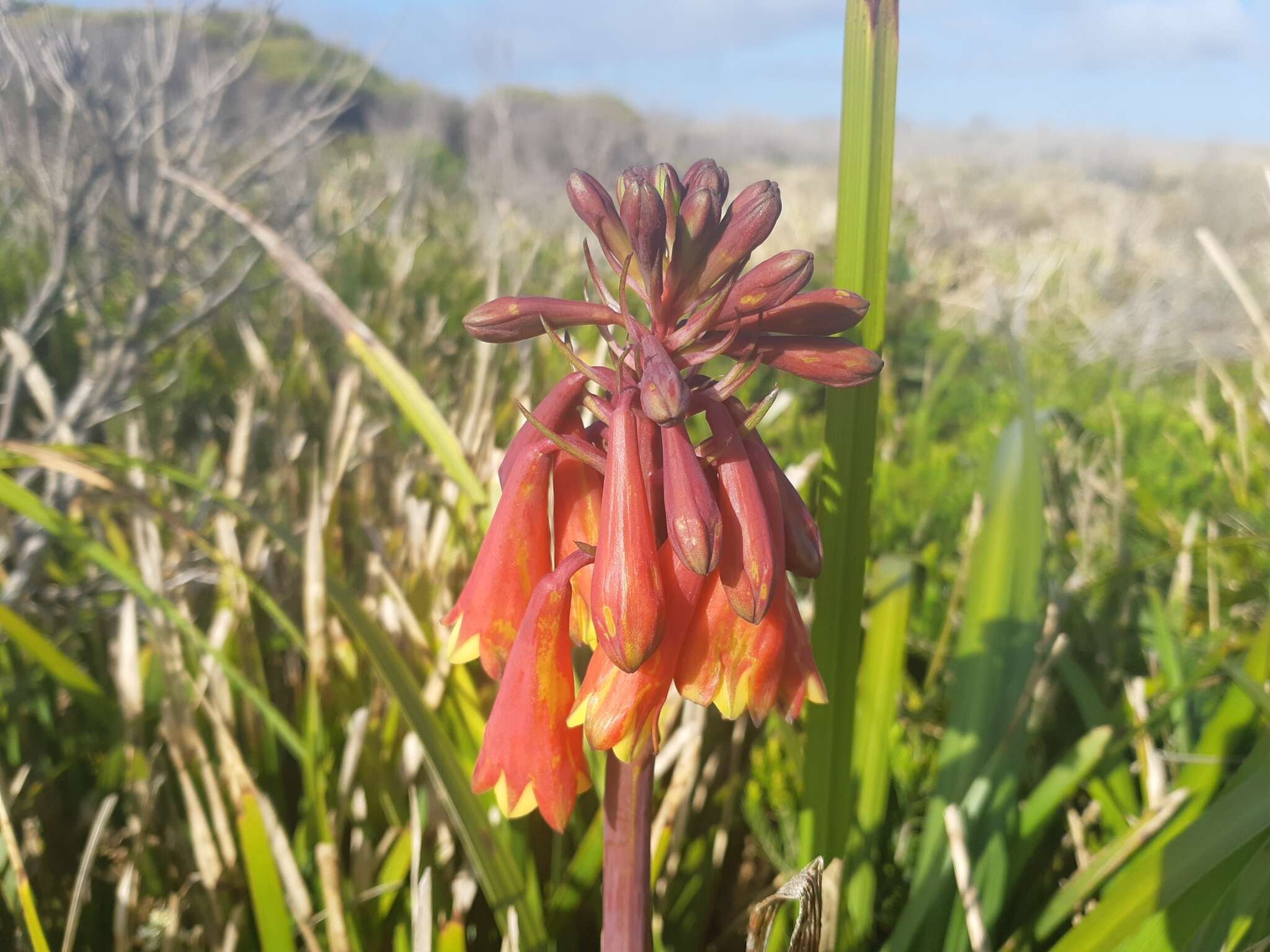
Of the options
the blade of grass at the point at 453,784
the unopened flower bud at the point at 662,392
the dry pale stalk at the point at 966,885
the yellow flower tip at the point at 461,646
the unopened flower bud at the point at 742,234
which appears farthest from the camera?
the dry pale stalk at the point at 966,885

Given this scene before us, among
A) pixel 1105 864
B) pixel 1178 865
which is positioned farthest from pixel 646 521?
pixel 1105 864

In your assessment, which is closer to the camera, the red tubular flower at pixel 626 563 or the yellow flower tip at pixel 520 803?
the red tubular flower at pixel 626 563

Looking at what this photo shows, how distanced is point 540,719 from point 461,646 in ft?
0.43

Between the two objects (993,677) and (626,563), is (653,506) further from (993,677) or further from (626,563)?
(993,677)

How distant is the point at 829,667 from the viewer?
37.7 inches

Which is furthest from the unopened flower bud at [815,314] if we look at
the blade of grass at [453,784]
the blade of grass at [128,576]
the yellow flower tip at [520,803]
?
the blade of grass at [128,576]

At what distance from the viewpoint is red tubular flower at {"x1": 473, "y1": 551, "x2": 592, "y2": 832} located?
71 centimetres

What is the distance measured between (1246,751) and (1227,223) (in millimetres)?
15640

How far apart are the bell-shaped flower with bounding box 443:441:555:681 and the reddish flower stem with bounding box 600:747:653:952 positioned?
149 mm

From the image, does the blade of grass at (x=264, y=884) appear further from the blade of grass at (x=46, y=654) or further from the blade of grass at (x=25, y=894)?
the blade of grass at (x=46, y=654)

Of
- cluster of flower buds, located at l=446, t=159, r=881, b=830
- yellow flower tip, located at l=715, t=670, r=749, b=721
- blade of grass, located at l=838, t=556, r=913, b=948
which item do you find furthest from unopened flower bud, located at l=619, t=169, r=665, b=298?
blade of grass, located at l=838, t=556, r=913, b=948

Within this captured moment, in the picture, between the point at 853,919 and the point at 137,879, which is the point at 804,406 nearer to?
the point at 853,919

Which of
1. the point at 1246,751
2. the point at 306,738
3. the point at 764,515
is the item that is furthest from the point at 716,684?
the point at 1246,751

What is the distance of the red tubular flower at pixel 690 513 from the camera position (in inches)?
24.2
